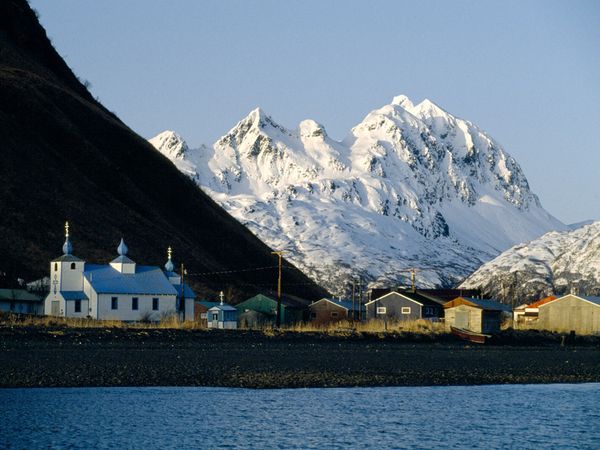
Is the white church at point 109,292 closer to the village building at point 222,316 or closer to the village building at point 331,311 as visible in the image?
the village building at point 222,316

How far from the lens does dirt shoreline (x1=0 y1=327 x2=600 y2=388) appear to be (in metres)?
47.9

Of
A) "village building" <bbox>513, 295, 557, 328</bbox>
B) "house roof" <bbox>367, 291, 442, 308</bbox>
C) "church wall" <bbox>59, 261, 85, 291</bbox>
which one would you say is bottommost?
"village building" <bbox>513, 295, 557, 328</bbox>

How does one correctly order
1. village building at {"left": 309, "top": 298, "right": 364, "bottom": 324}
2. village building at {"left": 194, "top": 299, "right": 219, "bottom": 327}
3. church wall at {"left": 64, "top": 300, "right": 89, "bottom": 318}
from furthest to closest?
village building at {"left": 309, "top": 298, "right": 364, "bottom": 324}, village building at {"left": 194, "top": 299, "right": 219, "bottom": 327}, church wall at {"left": 64, "top": 300, "right": 89, "bottom": 318}

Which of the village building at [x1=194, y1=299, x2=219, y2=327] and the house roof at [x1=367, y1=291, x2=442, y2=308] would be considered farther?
the house roof at [x1=367, y1=291, x2=442, y2=308]

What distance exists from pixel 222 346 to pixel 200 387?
20.2 metres

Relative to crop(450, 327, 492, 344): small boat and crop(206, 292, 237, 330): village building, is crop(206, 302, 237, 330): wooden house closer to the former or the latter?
crop(206, 292, 237, 330): village building

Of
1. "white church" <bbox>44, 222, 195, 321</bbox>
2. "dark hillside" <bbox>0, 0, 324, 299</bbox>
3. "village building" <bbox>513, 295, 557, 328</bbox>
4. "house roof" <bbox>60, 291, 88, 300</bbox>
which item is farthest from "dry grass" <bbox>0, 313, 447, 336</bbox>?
"village building" <bbox>513, 295, 557, 328</bbox>

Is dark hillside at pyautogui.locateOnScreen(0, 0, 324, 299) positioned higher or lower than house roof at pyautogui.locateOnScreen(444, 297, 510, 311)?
higher

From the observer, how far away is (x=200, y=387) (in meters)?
46.0

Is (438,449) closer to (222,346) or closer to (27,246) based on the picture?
(222,346)

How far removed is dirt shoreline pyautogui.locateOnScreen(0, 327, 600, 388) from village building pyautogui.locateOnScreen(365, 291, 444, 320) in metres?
30.3

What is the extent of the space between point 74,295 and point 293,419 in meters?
53.7

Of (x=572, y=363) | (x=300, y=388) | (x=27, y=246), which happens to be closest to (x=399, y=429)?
(x=300, y=388)

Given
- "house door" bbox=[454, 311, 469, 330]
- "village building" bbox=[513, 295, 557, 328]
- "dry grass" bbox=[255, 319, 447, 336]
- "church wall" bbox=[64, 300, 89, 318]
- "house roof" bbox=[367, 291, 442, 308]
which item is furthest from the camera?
"village building" bbox=[513, 295, 557, 328]
